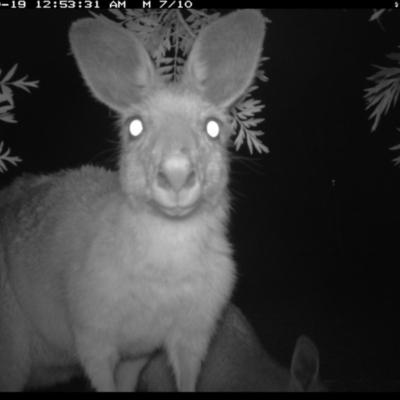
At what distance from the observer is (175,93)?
270 centimetres

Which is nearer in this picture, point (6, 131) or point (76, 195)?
point (76, 195)

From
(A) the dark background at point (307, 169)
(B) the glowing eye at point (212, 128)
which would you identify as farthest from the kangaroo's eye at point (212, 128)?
(A) the dark background at point (307, 169)

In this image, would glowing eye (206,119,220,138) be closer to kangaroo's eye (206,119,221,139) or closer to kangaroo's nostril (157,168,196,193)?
kangaroo's eye (206,119,221,139)

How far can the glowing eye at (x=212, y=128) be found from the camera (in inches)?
106

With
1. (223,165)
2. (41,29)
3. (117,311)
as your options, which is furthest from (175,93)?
(41,29)

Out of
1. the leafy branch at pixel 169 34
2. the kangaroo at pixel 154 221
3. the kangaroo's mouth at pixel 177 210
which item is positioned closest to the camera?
the kangaroo's mouth at pixel 177 210

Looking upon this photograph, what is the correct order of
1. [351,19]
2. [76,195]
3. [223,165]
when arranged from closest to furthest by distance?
[223,165]
[76,195]
[351,19]

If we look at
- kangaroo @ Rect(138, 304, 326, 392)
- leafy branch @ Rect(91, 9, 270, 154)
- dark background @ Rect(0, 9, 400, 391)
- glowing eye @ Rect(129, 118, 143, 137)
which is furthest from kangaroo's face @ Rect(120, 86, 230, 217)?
kangaroo @ Rect(138, 304, 326, 392)

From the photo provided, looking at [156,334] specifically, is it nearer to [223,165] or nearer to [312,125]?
[223,165]

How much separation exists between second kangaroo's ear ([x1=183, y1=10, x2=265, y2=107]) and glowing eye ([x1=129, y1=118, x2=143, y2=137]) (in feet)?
1.14

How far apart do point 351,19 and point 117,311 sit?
15.2 feet

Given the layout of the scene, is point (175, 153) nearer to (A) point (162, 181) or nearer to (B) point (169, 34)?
(A) point (162, 181)

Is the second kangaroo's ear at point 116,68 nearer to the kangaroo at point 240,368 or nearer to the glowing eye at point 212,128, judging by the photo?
the glowing eye at point 212,128

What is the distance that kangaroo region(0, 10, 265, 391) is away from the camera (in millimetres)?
2559
